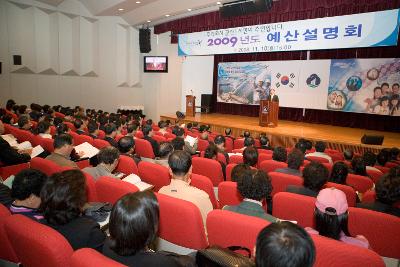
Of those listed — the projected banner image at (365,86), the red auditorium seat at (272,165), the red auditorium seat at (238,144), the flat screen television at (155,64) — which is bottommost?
the red auditorium seat at (238,144)

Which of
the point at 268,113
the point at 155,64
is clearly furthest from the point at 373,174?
the point at 155,64

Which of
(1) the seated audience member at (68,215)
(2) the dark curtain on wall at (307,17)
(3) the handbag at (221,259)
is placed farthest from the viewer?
(2) the dark curtain on wall at (307,17)

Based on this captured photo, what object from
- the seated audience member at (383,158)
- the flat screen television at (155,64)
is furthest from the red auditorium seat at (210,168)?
the flat screen television at (155,64)

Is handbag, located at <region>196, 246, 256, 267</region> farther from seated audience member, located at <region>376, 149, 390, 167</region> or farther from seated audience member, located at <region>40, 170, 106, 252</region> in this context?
seated audience member, located at <region>376, 149, 390, 167</region>

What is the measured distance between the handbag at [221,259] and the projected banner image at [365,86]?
385 inches

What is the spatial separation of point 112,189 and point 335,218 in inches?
63.4

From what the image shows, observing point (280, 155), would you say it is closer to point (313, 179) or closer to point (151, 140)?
point (313, 179)

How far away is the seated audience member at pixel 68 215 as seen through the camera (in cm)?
163

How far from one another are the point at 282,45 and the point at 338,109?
3079 millimetres

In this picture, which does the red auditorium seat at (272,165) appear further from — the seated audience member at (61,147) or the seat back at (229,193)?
the seated audience member at (61,147)

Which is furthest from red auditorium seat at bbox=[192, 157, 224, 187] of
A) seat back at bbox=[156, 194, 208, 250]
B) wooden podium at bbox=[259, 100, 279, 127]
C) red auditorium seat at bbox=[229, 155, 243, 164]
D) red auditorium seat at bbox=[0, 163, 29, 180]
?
wooden podium at bbox=[259, 100, 279, 127]

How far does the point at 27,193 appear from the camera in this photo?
1.88 m

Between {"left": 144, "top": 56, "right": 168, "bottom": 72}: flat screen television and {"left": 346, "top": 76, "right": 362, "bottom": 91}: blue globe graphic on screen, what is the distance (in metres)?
7.21

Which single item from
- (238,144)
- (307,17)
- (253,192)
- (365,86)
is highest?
(307,17)
